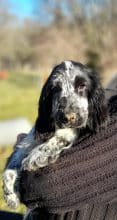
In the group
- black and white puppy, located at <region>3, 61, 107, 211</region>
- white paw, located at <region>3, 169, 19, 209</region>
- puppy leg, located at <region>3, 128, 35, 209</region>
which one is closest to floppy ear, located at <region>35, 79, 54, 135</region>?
black and white puppy, located at <region>3, 61, 107, 211</region>

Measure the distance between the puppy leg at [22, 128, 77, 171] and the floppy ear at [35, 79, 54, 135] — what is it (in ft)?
0.25

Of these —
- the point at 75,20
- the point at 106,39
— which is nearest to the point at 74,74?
the point at 106,39

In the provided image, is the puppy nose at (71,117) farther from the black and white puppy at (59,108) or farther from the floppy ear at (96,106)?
the floppy ear at (96,106)

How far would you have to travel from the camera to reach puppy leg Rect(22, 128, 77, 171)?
11.4ft

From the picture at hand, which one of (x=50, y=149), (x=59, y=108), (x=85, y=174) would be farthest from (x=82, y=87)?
(x=85, y=174)

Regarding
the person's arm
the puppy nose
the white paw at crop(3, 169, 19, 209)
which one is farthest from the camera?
the white paw at crop(3, 169, 19, 209)

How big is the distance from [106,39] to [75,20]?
278 inches

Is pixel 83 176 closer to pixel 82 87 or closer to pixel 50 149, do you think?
pixel 50 149

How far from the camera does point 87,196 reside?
354cm

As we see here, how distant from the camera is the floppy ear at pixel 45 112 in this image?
3.54 metres

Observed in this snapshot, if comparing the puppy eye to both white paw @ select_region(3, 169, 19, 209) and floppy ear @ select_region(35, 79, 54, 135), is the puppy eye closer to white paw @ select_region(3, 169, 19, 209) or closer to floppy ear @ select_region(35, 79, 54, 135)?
floppy ear @ select_region(35, 79, 54, 135)

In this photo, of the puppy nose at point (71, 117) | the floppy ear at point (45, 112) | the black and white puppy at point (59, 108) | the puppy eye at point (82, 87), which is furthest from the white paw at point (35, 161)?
the puppy eye at point (82, 87)

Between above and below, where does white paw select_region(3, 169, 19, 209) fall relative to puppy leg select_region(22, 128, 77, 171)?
below

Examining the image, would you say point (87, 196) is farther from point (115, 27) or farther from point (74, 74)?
point (115, 27)
